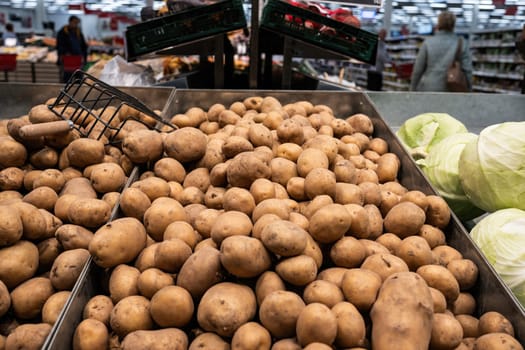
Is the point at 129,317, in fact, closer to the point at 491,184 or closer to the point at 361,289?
the point at 361,289

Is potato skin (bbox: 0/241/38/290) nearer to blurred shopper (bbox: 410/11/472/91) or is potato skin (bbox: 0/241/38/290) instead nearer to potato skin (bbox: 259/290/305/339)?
potato skin (bbox: 259/290/305/339)

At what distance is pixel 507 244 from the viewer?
4.84ft

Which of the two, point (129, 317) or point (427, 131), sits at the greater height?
point (427, 131)

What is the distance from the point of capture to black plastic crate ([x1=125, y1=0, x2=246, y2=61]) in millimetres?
2408

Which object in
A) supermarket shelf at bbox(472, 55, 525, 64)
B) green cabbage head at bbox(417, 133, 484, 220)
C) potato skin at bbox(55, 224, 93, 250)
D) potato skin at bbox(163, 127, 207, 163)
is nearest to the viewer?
potato skin at bbox(55, 224, 93, 250)

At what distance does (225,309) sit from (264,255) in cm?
17

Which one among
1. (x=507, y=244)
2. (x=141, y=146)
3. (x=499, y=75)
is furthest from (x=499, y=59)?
(x=141, y=146)

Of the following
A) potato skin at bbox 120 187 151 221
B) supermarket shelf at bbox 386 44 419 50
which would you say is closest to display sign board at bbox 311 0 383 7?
potato skin at bbox 120 187 151 221

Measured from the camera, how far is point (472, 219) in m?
1.99

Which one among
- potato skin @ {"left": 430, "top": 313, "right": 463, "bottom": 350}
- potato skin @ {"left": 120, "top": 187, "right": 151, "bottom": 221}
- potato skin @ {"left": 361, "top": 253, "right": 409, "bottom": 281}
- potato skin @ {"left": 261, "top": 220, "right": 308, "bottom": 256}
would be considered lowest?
potato skin @ {"left": 430, "top": 313, "right": 463, "bottom": 350}

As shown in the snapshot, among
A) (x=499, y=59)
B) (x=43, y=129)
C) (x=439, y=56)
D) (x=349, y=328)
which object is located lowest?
(x=349, y=328)

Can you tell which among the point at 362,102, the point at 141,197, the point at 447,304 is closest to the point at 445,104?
the point at 362,102

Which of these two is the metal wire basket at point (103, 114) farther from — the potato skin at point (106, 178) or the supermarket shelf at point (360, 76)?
the supermarket shelf at point (360, 76)

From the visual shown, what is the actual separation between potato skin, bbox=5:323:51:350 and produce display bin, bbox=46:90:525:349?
0.20ft
